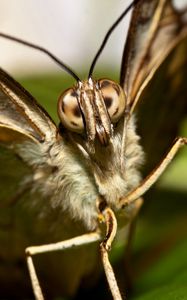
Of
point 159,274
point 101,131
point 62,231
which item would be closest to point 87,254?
point 62,231

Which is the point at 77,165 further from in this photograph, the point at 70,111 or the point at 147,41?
the point at 147,41

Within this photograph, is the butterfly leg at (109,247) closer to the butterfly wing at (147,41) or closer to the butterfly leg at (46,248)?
the butterfly leg at (46,248)

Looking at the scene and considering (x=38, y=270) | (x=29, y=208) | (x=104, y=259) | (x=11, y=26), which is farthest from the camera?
(x=11, y=26)

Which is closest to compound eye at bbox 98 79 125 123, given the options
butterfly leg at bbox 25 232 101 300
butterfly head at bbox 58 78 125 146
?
butterfly head at bbox 58 78 125 146

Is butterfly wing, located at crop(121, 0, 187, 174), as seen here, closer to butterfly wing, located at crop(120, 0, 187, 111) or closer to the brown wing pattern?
butterfly wing, located at crop(120, 0, 187, 111)

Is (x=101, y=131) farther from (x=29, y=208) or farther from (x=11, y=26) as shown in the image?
(x=11, y=26)

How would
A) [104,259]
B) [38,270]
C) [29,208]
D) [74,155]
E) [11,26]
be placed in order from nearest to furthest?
[104,259] < [74,155] < [29,208] < [38,270] < [11,26]

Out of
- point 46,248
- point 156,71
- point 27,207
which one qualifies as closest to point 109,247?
point 46,248
